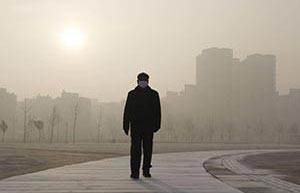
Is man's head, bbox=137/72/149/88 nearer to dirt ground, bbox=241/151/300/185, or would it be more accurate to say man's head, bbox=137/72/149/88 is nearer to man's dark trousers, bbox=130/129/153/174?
man's dark trousers, bbox=130/129/153/174

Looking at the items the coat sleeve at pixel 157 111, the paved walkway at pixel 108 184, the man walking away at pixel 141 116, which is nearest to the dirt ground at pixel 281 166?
the paved walkway at pixel 108 184

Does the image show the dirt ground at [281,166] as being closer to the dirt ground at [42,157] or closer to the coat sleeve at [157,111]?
the coat sleeve at [157,111]

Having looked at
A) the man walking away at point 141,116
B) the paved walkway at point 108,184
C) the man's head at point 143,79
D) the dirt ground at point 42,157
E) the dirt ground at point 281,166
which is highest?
the man's head at point 143,79

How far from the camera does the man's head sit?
11.3 meters

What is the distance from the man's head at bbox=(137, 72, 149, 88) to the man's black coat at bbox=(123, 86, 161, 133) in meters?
0.08

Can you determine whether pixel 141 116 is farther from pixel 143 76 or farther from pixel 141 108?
pixel 143 76

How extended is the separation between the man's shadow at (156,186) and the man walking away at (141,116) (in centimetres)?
65

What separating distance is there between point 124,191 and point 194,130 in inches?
7526

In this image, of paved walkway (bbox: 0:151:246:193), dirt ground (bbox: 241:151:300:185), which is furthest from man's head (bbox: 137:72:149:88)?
→ dirt ground (bbox: 241:151:300:185)

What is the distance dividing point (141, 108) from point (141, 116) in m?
0.17

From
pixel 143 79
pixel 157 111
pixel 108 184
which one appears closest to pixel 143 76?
pixel 143 79

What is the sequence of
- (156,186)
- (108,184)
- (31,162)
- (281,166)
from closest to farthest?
(156,186) → (108,184) → (281,166) → (31,162)

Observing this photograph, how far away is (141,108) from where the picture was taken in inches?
453

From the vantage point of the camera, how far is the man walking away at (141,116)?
37.6ft
